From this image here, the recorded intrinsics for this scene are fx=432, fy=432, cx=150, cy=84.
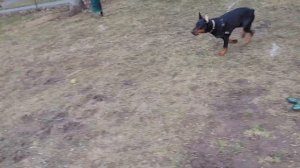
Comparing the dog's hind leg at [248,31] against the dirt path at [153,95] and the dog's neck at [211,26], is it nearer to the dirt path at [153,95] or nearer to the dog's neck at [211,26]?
the dirt path at [153,95]

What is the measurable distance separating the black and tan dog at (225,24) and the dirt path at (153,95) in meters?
0.36

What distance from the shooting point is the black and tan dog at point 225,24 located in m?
6.27

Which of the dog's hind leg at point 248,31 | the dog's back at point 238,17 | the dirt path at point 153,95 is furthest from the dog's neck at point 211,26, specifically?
the dog's hind leg at point 248,31

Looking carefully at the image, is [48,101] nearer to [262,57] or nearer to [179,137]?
[179,137]

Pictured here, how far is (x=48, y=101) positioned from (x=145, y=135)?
1.88m

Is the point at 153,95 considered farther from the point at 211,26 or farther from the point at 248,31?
the point at 248,31

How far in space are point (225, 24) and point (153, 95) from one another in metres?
1.60

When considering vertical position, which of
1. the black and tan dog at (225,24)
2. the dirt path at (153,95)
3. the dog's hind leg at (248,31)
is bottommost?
the dirt path at (153,95)

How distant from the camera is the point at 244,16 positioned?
262 inches

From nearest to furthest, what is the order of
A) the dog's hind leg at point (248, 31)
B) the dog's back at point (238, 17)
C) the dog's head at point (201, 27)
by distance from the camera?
the dog's head at point (201, 27) < the dog's back at point (238, 17) < the dog's hind leg at point (248, 31)

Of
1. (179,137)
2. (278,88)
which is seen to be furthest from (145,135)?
(278,88)

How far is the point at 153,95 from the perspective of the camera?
589cm

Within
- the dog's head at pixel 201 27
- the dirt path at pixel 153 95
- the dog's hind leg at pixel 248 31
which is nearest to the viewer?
the dirt path at pixel 153 95

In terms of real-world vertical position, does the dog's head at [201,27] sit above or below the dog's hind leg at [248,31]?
above
